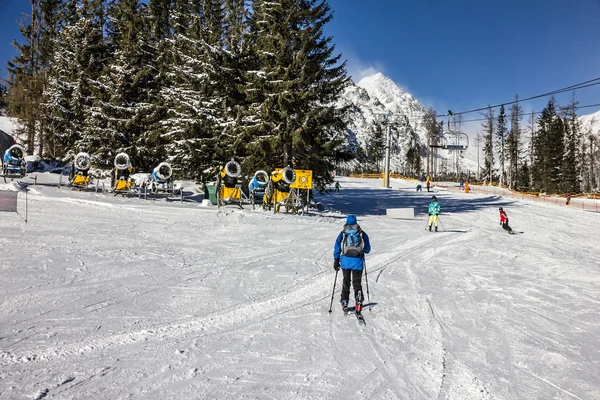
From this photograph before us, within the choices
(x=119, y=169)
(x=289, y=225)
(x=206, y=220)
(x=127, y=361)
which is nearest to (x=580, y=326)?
(x=127, y=361)

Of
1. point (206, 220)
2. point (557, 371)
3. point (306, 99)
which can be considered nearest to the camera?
point (557, 371)

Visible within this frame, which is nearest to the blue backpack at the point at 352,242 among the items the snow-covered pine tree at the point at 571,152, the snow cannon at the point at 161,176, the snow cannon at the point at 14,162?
the snow cannon at the point at 161,176

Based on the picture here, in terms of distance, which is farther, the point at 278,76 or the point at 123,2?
the point at 123,2

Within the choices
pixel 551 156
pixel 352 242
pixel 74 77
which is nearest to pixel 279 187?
pixel 352 242

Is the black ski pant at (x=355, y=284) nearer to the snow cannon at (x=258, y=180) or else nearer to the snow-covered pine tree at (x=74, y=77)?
the snow cannon at (x=258, y=180)

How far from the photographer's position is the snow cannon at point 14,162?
23.5 meters

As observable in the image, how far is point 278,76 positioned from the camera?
22.1 meters

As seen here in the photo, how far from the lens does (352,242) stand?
263 inches

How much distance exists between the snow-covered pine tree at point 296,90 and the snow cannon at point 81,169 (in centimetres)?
1112

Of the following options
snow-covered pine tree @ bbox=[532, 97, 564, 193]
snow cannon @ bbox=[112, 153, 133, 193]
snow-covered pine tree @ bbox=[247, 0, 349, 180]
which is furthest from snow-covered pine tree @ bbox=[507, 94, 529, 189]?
snow cannon @ bbox=[112, 153, 133, 193]

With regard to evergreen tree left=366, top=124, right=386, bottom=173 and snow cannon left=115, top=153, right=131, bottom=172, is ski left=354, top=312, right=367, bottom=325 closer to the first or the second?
snow cannon left=115, top=153, right=131, bottom=172

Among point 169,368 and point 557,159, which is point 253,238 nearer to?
point 169,368

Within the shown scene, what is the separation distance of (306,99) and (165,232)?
486 inches

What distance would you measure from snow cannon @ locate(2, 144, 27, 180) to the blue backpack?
1012 inches
